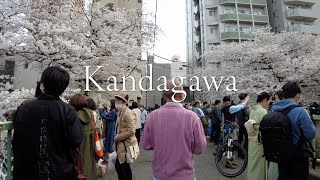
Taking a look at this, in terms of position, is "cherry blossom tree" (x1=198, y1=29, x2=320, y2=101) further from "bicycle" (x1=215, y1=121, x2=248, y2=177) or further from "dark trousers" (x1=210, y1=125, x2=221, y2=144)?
"bicycle" (x1=215, y1=121, x2=248, y2=177)

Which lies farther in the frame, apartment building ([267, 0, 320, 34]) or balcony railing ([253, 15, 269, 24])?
balcony railing ([253, 15, 269, 24])

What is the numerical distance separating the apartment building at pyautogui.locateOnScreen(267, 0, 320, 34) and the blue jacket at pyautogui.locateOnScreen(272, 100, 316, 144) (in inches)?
1457

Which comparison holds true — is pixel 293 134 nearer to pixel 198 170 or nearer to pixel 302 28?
pixel 198 170

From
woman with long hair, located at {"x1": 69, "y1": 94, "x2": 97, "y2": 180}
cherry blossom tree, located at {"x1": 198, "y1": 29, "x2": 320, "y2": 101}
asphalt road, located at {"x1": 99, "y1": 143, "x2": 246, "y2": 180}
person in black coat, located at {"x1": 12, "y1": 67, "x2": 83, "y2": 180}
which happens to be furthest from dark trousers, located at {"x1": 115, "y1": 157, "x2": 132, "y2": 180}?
cherry blossom tree, located at {"x1": 198, "y1": 29, "x2": 320, "y2": 101}

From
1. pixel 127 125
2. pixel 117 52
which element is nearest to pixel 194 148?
pixel 127 125

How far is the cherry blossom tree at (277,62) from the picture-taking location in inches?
885

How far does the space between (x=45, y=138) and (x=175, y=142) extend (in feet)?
3.81

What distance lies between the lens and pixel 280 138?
3.61 metres

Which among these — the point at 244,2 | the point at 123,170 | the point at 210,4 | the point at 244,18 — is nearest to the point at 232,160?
the point at 123,170

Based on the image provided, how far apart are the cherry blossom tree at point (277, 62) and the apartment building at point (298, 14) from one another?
13.4 metres

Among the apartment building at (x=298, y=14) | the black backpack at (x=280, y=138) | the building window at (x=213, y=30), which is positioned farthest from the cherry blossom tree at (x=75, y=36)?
the apartment building at (x=298, y=14)

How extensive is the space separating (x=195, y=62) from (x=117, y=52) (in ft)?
114

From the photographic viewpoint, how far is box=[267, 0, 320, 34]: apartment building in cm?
3803

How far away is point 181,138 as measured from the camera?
2.93 meters
